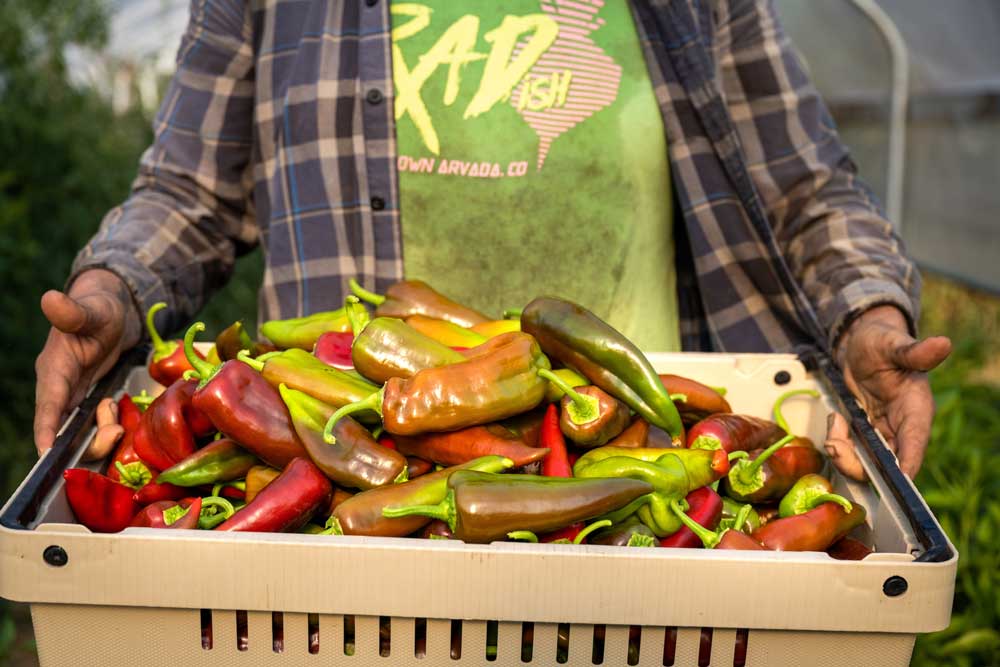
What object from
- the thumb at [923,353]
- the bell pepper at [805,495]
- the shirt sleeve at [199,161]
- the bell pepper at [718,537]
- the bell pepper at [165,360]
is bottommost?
the bell pepper at [805,495]

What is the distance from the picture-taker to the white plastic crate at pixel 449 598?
1.43 metres

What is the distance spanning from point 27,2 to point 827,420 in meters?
5.71

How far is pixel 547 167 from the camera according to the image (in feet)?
8.18

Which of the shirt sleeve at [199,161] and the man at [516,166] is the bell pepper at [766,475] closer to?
the man at [516,166]

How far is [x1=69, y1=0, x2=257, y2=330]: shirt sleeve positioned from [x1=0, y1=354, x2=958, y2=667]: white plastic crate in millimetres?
1106

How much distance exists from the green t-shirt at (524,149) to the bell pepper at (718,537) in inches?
37.6

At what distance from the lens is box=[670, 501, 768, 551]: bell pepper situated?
1.69m

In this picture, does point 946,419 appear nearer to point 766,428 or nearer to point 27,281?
point 766,428

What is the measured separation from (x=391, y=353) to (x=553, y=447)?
35 centimetres

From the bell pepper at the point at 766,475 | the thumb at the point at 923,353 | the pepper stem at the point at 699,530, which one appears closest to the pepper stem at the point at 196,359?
the pepper stem at the point at 699,530

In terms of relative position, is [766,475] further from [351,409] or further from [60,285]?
[60,285]

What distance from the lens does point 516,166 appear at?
248cm

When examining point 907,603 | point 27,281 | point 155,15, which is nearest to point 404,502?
point 907,603

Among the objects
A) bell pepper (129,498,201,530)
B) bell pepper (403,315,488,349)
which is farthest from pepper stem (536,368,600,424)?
bell pepper (129,498,201,530)
